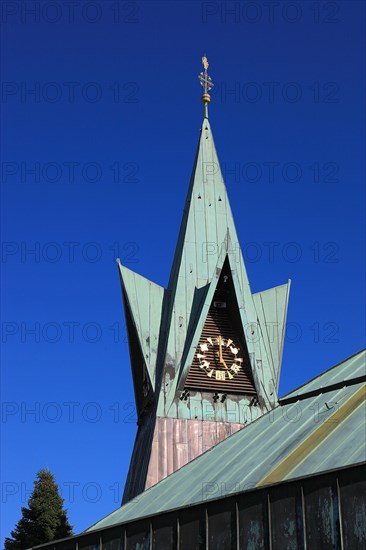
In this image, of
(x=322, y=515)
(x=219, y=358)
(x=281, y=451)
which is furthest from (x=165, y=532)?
(x=219, y=358)

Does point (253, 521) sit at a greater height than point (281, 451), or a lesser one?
lesser

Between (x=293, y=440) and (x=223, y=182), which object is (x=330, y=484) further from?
(x=223, y=182)

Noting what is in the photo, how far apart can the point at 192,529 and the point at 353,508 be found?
10.1 feet

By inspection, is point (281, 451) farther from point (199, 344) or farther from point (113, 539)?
point (199, 344)

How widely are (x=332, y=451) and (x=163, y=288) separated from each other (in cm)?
2274

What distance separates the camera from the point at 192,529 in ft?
43.7

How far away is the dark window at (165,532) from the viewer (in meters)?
13.6

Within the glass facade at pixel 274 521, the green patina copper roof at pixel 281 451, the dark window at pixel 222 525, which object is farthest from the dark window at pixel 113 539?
the dark window at pixel 222 525

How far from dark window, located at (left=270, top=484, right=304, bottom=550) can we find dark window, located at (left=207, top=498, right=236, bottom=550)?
0.79m

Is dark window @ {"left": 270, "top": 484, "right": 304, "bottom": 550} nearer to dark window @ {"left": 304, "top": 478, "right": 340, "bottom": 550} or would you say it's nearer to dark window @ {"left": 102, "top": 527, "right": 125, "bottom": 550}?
dark window @ {"left": 304, "top": 478, "right": 340, "bottom": 550}

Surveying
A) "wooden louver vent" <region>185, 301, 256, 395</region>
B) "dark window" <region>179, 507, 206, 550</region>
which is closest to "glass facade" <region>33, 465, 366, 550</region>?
"dark window" <region>179, 507, 206, 550</region>

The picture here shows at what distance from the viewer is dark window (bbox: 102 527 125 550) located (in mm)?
14550

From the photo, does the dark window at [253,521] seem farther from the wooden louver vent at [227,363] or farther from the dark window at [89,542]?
the wooden louver vent at [227,363]

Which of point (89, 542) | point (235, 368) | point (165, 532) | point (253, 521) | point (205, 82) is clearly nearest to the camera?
point (253, 521)
